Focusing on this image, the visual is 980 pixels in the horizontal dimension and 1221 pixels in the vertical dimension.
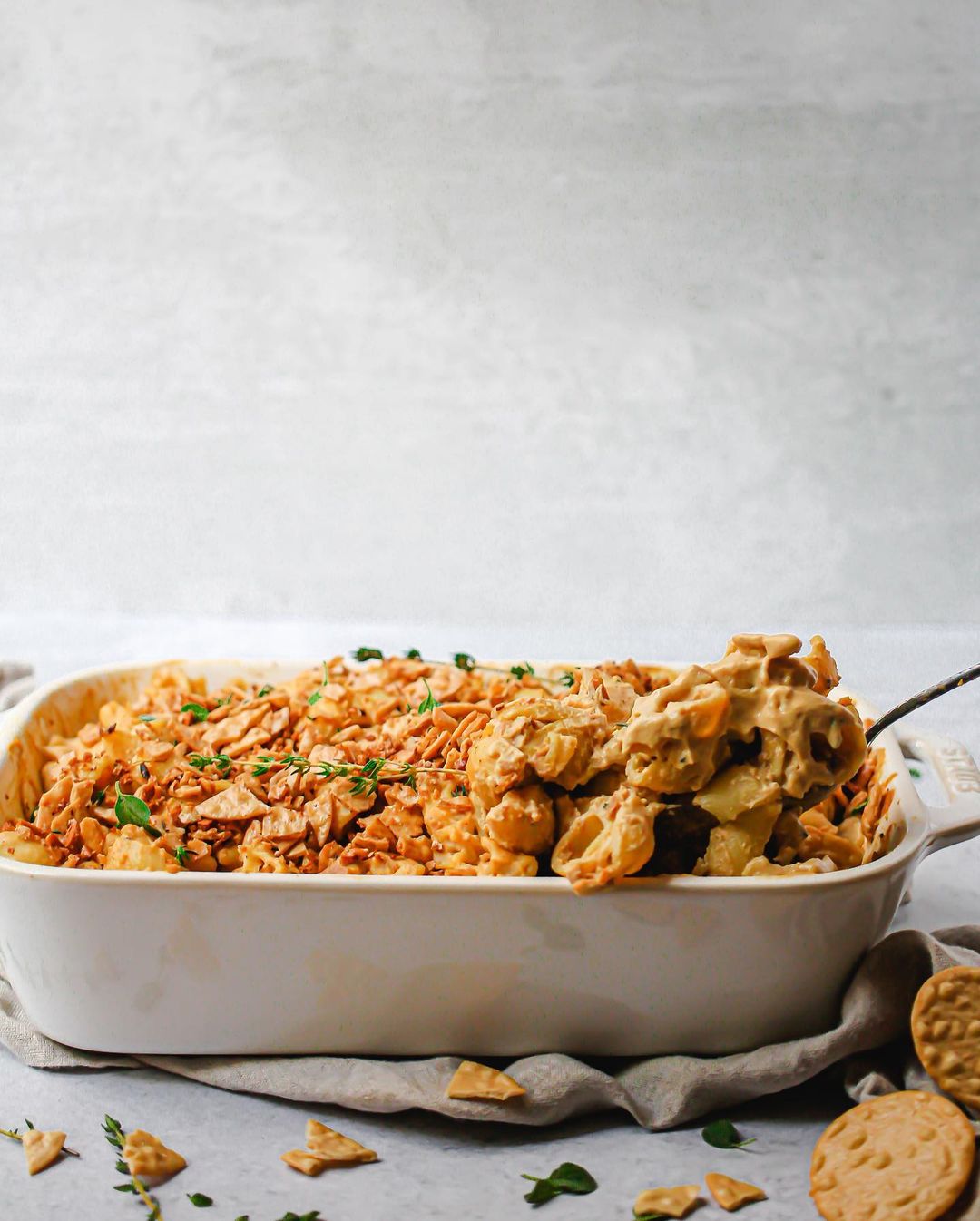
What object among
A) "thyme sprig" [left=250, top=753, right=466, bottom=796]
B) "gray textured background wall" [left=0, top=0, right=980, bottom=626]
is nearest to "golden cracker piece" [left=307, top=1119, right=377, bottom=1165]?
"thyme sprig" [left=250, top=753, right=466, bottom=796]

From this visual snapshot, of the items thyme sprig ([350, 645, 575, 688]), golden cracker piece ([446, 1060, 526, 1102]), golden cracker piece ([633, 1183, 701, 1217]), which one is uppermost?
thyme sprig ([350, 645, 575, 688])

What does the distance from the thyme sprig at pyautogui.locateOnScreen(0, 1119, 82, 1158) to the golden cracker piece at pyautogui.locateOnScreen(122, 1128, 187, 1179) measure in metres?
0.06

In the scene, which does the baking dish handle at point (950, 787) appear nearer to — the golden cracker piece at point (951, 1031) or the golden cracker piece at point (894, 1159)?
the golden cracker piece at point (951, 1031)

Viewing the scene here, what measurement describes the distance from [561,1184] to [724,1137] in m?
0.22

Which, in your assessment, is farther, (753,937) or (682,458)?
(682,458)

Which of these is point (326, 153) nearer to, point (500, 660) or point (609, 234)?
point (609, 234)

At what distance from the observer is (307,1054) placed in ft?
5.94

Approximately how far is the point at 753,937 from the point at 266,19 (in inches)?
119

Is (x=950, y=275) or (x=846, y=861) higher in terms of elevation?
(x=950, y=275)

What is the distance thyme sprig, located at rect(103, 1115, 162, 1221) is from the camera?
1594 millimetres

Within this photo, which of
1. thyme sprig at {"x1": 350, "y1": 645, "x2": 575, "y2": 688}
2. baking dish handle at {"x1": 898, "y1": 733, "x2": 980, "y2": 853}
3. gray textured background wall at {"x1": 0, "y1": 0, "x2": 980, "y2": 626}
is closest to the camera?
baking dish handle at {"x1": 898, "y1": 733, "x2": 980, "y2": 853}

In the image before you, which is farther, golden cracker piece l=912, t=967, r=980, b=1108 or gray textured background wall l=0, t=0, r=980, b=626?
gray textured background wall l=0, t=0, r=980, b=626

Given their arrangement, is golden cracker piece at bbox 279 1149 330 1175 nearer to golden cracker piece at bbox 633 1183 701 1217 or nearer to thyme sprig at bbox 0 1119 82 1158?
thyme sprig at bbox 0 1119 82 1158

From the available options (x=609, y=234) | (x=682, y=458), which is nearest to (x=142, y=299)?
(x=609, y=234)
